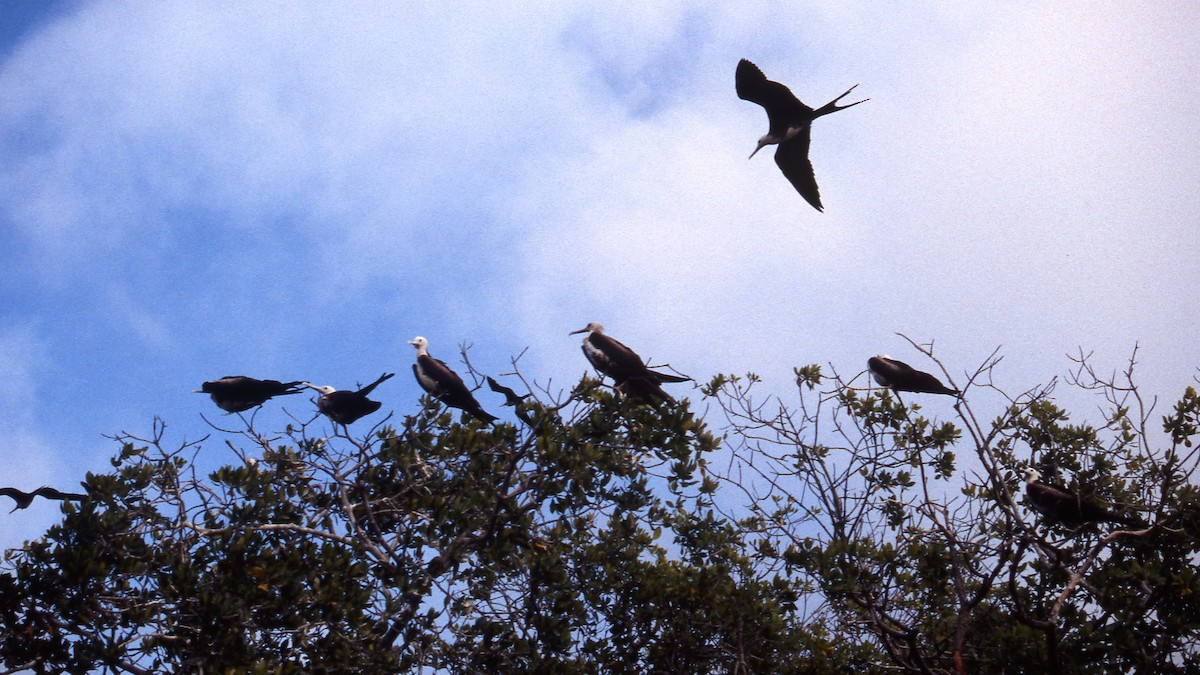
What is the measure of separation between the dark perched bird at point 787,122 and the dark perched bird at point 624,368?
243 cm

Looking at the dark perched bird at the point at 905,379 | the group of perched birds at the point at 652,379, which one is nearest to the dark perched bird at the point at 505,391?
the group of perched birds at the point at 652,379

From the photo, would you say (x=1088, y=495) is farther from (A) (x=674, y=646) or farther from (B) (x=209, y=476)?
(B) (x=209, y=476)

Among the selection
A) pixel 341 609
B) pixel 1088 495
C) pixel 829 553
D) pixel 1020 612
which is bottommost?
pixel 1020 612

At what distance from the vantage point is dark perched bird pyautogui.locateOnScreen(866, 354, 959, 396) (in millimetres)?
7801

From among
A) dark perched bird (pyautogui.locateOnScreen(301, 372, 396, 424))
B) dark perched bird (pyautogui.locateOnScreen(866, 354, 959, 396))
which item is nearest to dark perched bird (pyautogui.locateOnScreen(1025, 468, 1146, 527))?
dark perched bird (pyautogui.locateOnScreen(866, 354, 959, 396))

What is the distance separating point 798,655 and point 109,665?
4.04m

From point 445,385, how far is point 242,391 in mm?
2085

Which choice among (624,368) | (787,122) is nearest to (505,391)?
(624,368)

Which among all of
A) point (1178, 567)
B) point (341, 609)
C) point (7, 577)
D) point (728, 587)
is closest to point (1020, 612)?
point (728, 587)

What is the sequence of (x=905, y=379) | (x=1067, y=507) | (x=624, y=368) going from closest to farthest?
1. (x=1067, y=507)
2. (x=624, y=368)
3. (x=905, y=379)

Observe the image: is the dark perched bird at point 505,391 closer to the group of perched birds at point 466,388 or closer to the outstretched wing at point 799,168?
the group of perched birds at point 466,388

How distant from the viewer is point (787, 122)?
859cm

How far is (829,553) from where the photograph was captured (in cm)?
594

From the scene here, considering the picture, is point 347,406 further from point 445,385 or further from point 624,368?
point 624,368
